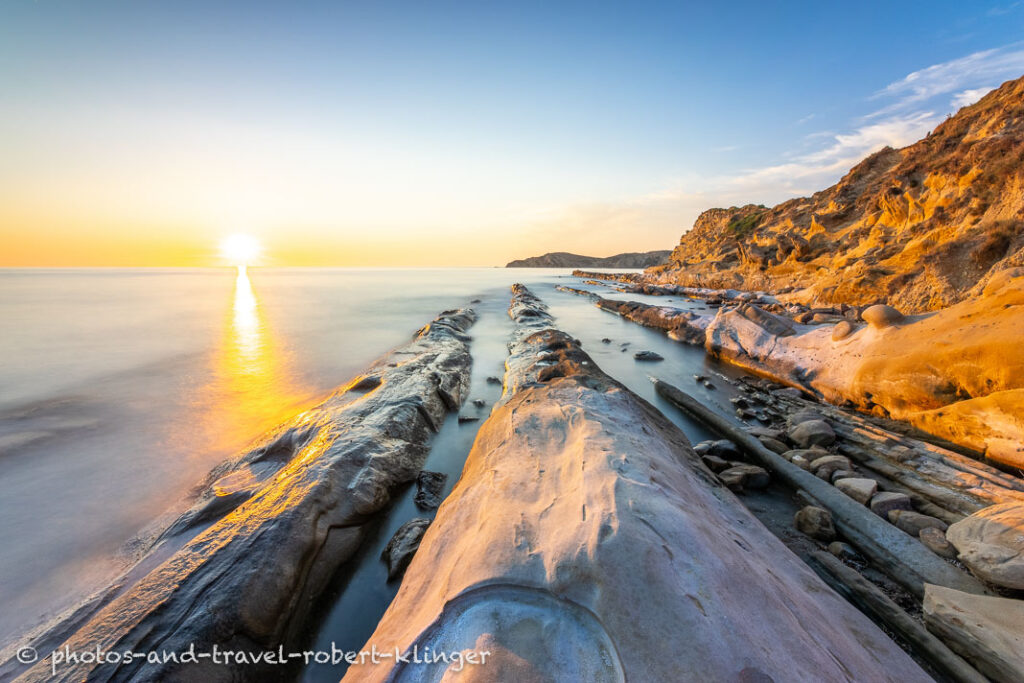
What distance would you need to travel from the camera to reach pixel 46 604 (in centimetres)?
313

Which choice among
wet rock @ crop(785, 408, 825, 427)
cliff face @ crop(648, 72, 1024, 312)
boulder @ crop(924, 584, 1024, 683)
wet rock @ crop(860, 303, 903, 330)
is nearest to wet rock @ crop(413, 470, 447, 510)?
boulder @ crop(924, 584, 1024, 683)

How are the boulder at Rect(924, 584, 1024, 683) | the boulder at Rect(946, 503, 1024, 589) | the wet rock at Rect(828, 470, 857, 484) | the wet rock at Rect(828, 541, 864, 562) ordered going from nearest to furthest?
the boulder at Rect(924, 584, 1024, 683) → the boulder at Rect(946, 503, 1024, 589) → the wet rock at Rect(828, 541, 864, 562) → the wet rock at Rect(828, 470, 857, 484)

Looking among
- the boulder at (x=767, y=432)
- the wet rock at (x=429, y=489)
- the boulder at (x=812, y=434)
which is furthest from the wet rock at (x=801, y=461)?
the wet rock at (x=429, y=489)

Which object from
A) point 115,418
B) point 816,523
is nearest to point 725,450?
point 816,523

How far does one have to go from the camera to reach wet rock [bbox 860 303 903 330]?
6558mm

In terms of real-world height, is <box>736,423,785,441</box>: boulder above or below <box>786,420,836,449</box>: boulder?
below

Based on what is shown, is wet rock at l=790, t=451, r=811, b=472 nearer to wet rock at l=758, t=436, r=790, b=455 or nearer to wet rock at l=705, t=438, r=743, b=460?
wet rock at l=758, t=436, r=790, b=455

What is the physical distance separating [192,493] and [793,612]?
6741mm

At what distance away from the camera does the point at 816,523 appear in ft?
12.2

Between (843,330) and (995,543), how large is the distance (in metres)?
6.32

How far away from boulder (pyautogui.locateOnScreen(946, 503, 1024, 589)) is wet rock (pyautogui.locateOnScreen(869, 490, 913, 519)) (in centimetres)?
62

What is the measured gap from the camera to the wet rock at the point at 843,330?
7.52m

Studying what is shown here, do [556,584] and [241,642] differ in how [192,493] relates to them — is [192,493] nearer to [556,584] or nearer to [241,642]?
[241,642]

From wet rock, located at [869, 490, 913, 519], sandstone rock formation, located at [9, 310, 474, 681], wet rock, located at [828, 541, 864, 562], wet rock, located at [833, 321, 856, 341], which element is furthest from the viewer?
wet rock, located at [833, 321, 856, 341]
